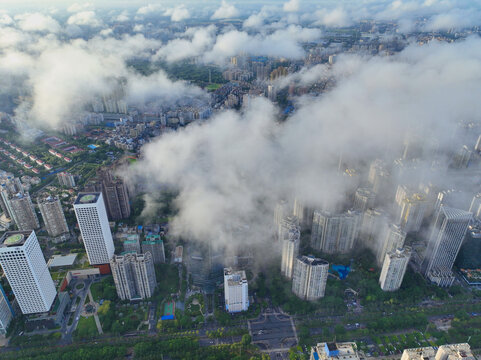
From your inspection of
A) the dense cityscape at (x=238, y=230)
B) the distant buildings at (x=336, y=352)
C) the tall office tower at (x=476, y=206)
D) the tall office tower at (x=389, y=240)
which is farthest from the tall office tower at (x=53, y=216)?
the tall office tower at (x=476, y=206)

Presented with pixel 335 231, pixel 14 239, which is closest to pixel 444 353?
pixel 335 231

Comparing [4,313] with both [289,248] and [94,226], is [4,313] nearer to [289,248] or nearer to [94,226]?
[94,226]

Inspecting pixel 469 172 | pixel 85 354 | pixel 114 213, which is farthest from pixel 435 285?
pixel 114 213

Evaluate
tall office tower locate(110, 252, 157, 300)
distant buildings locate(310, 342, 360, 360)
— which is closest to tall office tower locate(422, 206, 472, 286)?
distant buildings locate(310, 342, 360, 360)

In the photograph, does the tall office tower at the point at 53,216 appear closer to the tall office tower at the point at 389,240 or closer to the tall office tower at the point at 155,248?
the tall office tower at the point at 155,248

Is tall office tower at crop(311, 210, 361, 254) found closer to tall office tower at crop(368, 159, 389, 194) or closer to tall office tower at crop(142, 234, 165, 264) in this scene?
tall office tower at crop(368, 159, 389, 194)

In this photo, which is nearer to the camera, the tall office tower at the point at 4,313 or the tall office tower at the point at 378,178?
the tall office tower at the point at 4,313
